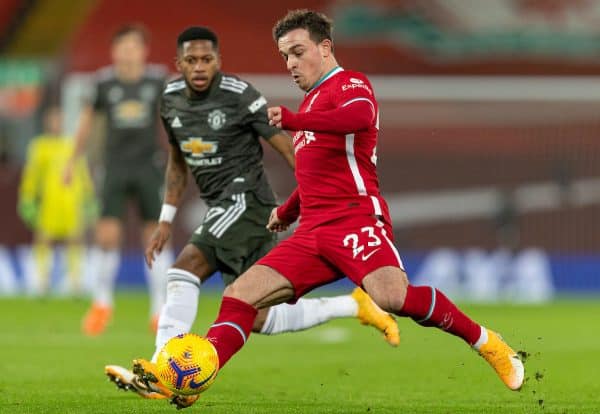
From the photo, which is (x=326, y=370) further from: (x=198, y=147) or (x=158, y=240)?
(x=198, y=147)

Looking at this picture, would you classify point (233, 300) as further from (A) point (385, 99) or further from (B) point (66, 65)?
(B) point (66, 65)

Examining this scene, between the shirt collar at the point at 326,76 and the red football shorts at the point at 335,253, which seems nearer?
the red football shorts at the point at 335,253

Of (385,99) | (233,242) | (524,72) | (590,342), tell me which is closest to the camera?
(233,242)

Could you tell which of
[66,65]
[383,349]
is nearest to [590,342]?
[383,349]

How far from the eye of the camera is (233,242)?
8078 millimetres

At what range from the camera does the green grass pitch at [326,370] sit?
24.2 feet

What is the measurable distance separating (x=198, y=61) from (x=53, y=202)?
1038cm

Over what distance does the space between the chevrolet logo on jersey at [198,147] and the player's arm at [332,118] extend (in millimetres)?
1658

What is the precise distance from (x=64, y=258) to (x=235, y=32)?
746 cm

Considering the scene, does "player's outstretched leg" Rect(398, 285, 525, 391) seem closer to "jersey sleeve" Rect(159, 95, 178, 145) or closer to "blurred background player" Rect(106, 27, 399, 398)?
"blurred background player" Rect(106, 27, 399, 398)

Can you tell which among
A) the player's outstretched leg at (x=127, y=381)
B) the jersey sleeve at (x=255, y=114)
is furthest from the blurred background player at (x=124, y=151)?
the player's outstretched leg at (x=127, y=381)

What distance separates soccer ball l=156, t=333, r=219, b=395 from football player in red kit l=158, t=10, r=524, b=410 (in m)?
0.13

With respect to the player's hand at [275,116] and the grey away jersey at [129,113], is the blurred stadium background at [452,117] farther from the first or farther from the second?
the player's hand at [275,116]

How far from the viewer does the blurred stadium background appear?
19.2 m
